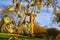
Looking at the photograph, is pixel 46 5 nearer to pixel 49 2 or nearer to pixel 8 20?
pixel 49 2

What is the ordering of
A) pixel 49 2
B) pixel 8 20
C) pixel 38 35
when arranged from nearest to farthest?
pixel 8 20 < pixel 49 2 < pixel 38 35

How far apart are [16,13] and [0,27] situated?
0.25 feet

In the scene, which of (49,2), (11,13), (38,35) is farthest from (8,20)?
(38,35)

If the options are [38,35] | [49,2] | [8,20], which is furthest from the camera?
[38,35]

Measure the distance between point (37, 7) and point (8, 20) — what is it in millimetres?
124

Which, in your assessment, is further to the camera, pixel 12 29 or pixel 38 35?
pixel 38 35

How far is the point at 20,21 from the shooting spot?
0.63 meters

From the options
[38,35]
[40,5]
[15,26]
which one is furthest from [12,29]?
[38,35]

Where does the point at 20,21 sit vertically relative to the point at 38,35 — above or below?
above

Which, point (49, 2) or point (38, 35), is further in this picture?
point (38, 35)

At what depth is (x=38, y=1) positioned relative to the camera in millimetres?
625

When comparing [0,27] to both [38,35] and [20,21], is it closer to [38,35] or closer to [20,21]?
[20,21]

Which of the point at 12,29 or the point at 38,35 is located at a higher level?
the point at 12,29

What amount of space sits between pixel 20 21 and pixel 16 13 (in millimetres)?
44
